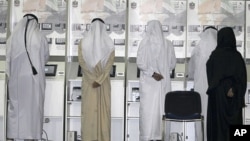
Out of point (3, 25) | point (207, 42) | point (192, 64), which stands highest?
point (3, 25)

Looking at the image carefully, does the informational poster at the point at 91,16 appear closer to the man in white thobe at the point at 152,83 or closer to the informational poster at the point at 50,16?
the informational poster at the point at 50,16

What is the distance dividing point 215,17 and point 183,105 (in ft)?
6.10

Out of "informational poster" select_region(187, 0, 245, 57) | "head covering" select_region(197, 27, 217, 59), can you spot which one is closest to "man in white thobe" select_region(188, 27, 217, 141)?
"head covering" select_region(197, 27, 217, 59)

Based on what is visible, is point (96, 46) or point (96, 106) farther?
point (96, 46)

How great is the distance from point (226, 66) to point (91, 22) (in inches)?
83.3

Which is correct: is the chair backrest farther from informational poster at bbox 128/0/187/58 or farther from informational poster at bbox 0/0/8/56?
informational poster at bbox 0/0/8/56

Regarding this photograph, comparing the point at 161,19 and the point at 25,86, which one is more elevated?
the point at 161,19

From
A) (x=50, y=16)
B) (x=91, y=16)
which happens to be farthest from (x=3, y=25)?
(x=91, y=16)

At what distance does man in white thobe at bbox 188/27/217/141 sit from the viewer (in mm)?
6500

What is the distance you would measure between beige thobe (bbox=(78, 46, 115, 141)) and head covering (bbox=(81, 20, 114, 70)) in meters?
0.08

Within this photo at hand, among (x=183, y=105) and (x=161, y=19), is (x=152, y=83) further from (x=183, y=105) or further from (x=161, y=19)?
(x=161, y=19)

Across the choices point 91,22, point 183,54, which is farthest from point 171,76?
point 91,22

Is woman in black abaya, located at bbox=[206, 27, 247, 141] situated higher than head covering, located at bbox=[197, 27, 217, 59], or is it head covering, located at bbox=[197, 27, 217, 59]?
head covering, located at bbox=[197, 27, 217, 59]

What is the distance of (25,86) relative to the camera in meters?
6.20
